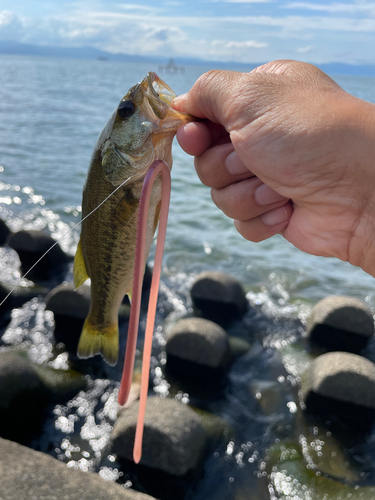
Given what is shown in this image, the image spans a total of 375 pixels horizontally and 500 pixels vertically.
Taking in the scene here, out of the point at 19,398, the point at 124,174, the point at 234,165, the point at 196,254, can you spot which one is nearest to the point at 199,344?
the point at 19,398

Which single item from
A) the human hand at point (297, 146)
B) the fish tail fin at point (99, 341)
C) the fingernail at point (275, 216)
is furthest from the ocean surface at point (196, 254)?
the human hand at point (297, 146)

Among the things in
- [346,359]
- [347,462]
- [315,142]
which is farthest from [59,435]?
[315,142]

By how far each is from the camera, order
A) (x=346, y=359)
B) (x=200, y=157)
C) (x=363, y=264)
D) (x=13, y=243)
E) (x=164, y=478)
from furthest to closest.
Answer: (x=13, y=243)
(x=346, y=359)
(x=164, y=478)
(x=200, y=157)
(x=363, y=264)

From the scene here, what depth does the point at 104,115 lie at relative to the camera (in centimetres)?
3344

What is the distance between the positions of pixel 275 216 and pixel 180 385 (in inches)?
133

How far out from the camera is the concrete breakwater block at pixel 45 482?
9.04 ft

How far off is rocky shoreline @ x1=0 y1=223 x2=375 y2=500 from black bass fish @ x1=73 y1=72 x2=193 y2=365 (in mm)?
1624

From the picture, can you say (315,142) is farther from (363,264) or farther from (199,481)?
(199,481)

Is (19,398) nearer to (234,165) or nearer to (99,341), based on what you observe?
(99,341)

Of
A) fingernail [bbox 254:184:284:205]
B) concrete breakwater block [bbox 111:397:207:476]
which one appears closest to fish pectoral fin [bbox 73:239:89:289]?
fingernail [bbox 254:184:284:205]

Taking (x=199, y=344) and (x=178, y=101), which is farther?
(x=199, y=344)

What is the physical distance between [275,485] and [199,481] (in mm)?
774

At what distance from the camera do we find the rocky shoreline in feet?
9.88

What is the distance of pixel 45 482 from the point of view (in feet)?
9.34
